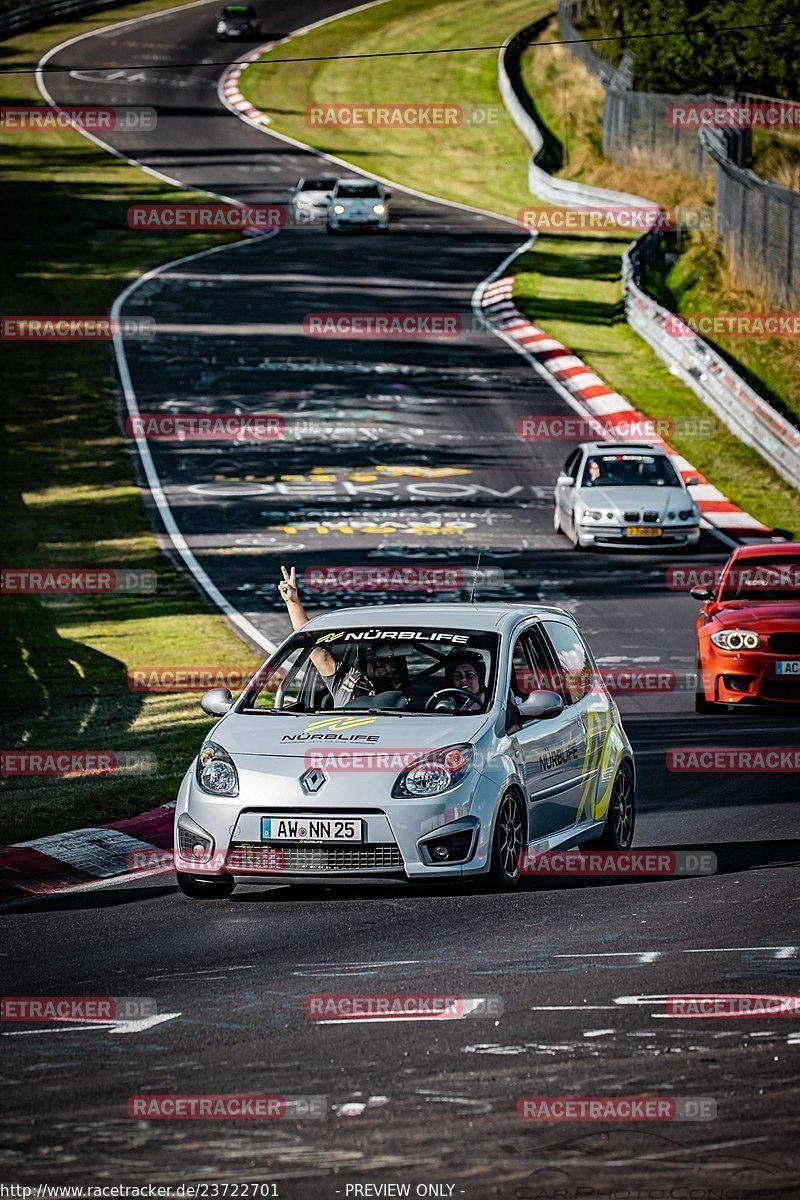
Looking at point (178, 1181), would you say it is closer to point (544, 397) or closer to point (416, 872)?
point (416, 872)

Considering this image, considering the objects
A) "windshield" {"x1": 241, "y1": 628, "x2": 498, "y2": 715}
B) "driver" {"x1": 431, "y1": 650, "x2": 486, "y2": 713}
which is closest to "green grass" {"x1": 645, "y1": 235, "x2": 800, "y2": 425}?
"windshield" {"x1": 241, "y1": 628, "x2": 498, "y2": 715}

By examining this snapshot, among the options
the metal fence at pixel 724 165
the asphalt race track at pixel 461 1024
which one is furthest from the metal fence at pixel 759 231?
the asphalt race track at pixel 461 1024

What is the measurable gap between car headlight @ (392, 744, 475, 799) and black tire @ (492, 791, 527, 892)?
0.32 metres

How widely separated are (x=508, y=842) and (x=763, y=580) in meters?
9.52

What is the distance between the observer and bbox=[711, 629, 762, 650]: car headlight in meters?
18.0

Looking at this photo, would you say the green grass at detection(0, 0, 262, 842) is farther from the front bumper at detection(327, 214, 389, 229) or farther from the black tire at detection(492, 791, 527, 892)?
the front bumper at detection(327, 214, 389, 229)

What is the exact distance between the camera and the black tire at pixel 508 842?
10.1 meters

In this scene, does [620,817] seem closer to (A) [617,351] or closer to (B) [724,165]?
(A) [617,351]

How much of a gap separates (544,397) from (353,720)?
26.5 meters

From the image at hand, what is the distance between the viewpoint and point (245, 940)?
30.4ft

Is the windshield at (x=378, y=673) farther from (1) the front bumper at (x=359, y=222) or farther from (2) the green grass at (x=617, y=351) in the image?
(1) the front bumper at (x=359, y=222)

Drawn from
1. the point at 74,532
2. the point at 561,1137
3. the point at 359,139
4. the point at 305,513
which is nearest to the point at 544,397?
the point at 305,513

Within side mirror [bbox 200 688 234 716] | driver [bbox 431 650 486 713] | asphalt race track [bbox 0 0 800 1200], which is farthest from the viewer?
side mirror [bbox 200 688 234 716]

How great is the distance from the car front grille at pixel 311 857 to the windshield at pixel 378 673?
107cm
